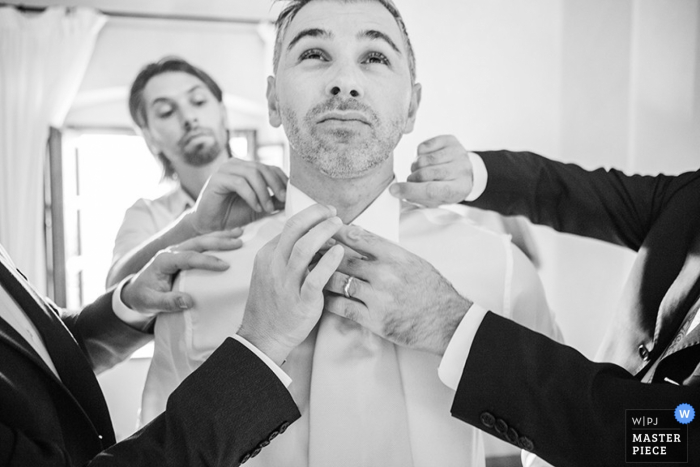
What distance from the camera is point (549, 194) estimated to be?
99 cm

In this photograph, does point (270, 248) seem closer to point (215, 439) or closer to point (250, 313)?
point (250, 313)

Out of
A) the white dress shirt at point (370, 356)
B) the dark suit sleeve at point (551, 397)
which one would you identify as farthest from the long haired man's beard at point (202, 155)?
the dark suit sleeve at point (551, 397)

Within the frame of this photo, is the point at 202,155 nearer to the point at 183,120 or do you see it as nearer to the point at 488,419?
the point at 183,120

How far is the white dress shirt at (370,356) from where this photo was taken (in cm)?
80

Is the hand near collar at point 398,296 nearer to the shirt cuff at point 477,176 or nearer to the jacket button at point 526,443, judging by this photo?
the jacket button at point 526,443

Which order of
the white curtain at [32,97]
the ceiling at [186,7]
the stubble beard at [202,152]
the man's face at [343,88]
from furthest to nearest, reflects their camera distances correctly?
1. the ceiling at [186,7]
2. the white curtain at [32,97]
3. the stubble beard at [202,152]
4. the man's face at [343,88]

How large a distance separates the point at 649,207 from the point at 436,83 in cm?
78

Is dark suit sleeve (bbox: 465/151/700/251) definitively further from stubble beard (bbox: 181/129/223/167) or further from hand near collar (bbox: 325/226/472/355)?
stubble beard (bbox: 181/129/223/167)

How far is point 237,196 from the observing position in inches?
40.6

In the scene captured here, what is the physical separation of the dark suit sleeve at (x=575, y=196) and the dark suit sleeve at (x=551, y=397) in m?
0.35

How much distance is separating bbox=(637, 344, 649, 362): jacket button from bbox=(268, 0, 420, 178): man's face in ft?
1.67

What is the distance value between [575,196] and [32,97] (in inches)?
129

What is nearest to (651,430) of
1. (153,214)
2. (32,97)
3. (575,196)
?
(575,196)

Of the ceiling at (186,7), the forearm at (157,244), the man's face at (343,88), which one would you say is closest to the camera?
the man's face at (343,88)
